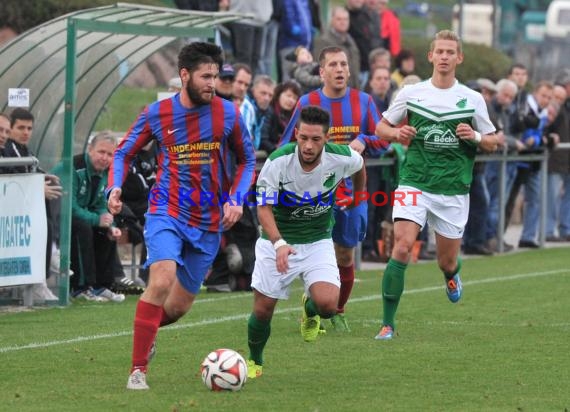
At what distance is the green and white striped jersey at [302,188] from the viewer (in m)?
9.66

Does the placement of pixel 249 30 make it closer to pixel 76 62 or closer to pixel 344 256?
pixel 76 62

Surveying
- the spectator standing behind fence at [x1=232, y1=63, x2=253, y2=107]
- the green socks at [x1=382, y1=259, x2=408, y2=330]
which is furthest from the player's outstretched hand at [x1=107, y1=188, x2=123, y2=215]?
the spectator standing behind fence at [x1=232, y1=63, x2=253, y2=107]

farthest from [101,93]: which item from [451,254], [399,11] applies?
[399,11]

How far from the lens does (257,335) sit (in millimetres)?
9648

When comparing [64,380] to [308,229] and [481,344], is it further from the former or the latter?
[481,344]

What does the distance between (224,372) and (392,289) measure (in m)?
2.91

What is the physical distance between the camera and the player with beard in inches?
370

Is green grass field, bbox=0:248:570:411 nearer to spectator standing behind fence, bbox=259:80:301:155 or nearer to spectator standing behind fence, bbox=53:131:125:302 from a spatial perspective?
spectator standing behind fence, bbox=53:131:125:302

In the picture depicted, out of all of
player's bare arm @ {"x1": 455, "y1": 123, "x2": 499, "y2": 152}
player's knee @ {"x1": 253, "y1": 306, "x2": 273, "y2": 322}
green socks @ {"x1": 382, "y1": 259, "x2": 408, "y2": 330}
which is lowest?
green socks @ {"x1": 382, "y1": 259, "x2": 408, "y2": 330}

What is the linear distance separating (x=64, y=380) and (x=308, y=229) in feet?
6.46

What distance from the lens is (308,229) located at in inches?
394

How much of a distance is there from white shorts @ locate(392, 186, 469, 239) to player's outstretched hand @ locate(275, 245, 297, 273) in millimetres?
2667

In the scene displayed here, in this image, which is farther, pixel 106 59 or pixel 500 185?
pixel 500 185

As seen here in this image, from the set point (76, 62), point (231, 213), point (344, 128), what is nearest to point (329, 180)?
point (231, 213)
